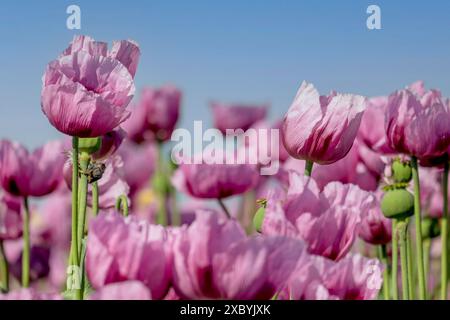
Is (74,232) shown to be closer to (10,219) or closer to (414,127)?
(414,127)

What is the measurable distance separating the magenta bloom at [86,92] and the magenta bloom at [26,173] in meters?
0.50

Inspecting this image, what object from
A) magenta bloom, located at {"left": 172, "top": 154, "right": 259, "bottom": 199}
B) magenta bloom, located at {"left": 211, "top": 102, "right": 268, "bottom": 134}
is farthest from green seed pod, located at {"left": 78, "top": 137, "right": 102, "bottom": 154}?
magenta bloom, located at {"left": 211, "top": 102, "right": 268, "bottom": 134}

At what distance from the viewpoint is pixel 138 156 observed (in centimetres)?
218

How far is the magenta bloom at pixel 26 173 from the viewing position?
1.36 meters

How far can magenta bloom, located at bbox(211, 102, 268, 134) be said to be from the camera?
2.24 meters

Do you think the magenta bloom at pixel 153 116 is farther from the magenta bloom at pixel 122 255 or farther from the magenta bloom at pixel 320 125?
the magenta bloom at pixel 122 255

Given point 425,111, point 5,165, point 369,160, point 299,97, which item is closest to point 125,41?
point 299,97

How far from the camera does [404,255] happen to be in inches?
42.3

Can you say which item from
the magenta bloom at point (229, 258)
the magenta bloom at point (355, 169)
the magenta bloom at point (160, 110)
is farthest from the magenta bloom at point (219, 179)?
the magenta bloom at point (229, 258)

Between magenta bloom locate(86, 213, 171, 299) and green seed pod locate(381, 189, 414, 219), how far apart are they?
1.88ft

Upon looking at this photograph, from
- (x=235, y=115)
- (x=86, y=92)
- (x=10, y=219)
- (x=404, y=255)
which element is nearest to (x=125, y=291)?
(x=86, y=92)
